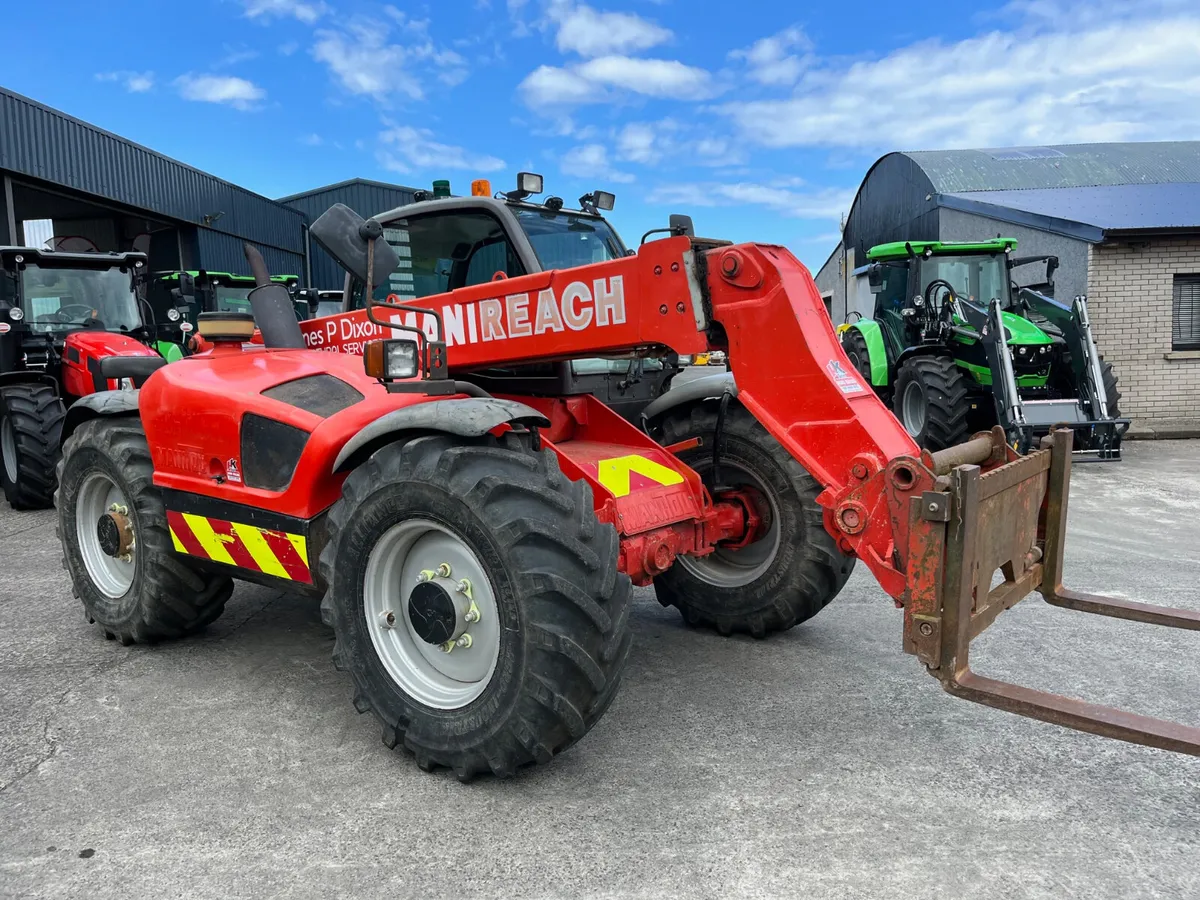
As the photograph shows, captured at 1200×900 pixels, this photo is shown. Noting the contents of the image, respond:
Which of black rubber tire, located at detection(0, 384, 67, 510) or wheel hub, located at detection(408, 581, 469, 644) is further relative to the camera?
black rubber tire, located at detection(0, 384, 67, 510)

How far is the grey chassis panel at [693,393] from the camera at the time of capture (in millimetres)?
4297

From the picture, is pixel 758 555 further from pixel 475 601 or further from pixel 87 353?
pixel 87 353

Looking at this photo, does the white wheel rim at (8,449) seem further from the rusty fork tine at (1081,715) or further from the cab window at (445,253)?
the rusty fork tine at (1081,715)

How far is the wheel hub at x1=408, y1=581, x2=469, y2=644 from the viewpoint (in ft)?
9.99

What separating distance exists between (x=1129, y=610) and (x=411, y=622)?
2.50 m

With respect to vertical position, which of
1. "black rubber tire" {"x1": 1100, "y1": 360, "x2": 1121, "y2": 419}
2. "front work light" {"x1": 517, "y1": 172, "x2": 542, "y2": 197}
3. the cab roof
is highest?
the cab roof

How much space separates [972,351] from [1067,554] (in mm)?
4850

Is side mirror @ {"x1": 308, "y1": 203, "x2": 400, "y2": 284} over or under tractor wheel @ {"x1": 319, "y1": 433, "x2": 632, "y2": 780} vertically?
over

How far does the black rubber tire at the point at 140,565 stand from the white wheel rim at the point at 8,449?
16.3 ft

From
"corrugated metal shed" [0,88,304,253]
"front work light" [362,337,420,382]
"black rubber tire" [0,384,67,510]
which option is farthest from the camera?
"corrugated metal shed" [0,88,304,253]

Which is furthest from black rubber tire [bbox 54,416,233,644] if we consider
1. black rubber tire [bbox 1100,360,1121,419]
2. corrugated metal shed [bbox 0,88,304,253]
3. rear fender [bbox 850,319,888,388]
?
corrugated metal shed [bbox 0,88,304,253]

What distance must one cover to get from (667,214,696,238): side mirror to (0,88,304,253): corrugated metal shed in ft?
47.3

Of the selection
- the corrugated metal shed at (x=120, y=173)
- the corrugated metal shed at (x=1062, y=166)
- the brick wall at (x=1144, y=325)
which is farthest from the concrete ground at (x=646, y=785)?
the corrugated metal shed at (x=1062, y=166)

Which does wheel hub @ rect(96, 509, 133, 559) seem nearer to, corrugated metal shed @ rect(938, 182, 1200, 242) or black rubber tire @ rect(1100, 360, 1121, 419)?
black rubber tire @ rect(1100, 360, 1121, 419)
